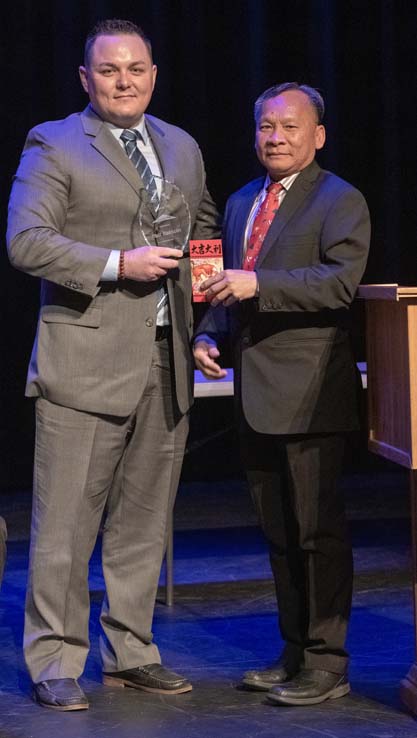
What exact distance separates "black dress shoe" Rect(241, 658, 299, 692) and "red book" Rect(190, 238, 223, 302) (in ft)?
3.36

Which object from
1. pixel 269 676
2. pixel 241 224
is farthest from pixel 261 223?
pixel 269 676

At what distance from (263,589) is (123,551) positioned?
1.18 meters

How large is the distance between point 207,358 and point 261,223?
38cm

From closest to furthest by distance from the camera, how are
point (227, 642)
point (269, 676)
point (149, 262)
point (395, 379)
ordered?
1. point (395, 379)
2. point (149, 262)
3. point (269, 676)
4. point (227, 642)

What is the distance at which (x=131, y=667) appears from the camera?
3.29m

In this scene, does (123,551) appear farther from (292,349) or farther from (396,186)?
(396,186)

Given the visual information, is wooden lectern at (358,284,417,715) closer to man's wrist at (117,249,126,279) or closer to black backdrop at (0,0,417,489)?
man's wrist at (117,249,126,279)

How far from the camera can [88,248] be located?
120 inches

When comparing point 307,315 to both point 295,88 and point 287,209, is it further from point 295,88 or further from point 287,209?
point 295,88

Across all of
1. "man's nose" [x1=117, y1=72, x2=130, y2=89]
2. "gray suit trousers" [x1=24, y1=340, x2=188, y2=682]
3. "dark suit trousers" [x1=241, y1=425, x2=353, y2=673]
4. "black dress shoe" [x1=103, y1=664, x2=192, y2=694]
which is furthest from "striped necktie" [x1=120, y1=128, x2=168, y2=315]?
"black dress shoe" [x1=103, y1=664, x2=192, y2=694]

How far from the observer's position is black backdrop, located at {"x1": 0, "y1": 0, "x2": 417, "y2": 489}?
591cm

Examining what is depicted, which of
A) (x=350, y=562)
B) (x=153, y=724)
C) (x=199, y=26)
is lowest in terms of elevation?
(x=153, y=724)

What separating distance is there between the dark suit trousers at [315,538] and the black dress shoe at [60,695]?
60 centimetres

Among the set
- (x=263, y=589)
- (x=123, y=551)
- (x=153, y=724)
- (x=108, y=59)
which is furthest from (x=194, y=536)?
(x=108, y=59)
